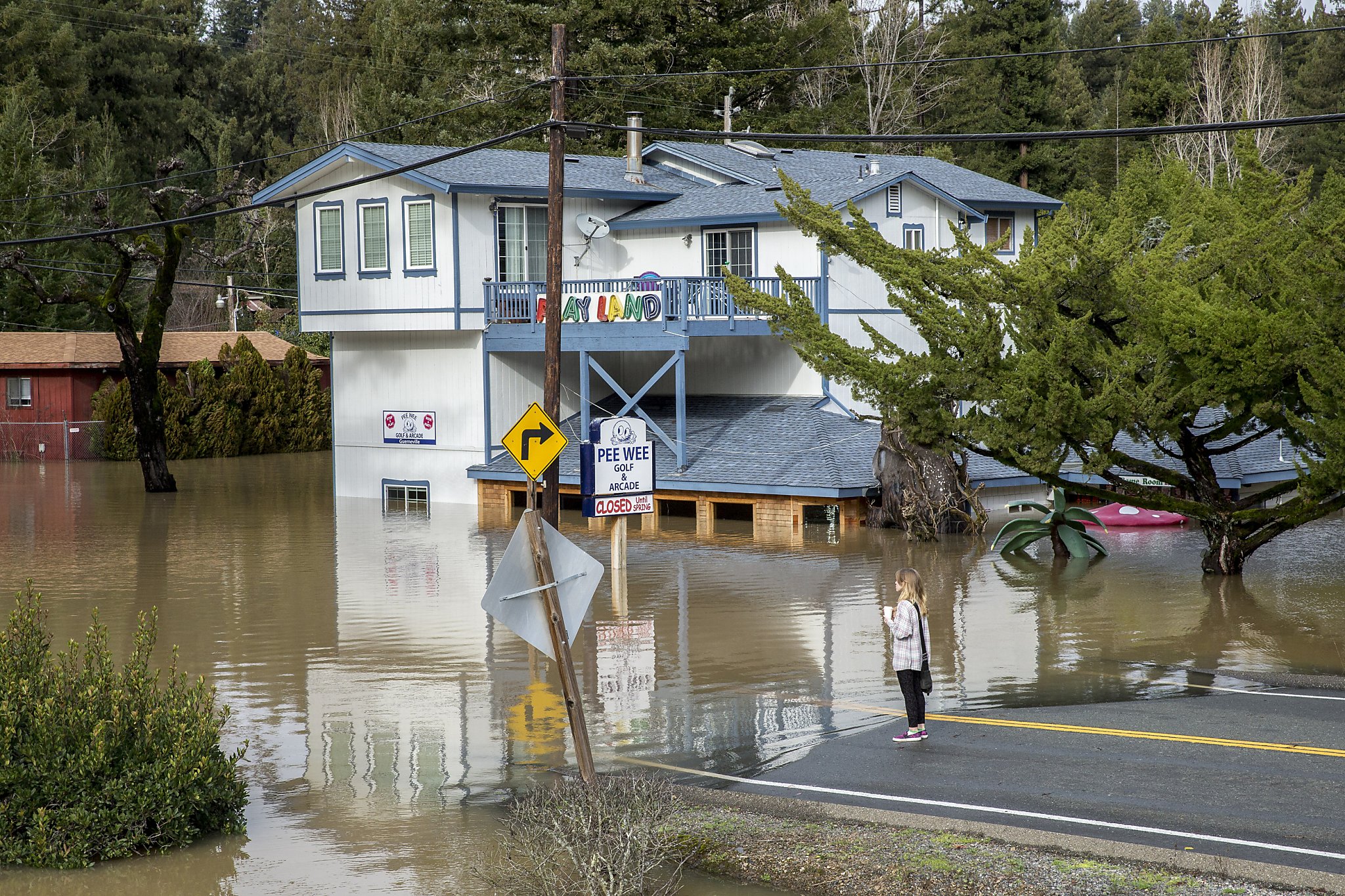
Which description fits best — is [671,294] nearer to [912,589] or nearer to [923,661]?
[912,589]

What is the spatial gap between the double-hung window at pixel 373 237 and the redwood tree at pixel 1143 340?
43.5ft

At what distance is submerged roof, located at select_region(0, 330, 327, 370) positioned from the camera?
4672 centimetres

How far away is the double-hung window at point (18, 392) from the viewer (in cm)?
4747

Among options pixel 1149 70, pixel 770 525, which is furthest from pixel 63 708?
pixel 1149 70

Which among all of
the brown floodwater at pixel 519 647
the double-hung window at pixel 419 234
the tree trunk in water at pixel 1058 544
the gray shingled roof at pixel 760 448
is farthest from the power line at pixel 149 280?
the tree trunk in water at pixel 1058 544

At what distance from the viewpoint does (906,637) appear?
12039 millimetres

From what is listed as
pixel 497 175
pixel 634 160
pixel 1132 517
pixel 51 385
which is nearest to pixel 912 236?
pixel 634 160

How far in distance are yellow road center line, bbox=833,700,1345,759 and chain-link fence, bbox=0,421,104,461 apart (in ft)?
127

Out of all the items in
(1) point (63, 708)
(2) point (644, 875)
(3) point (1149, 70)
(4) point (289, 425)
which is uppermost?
(3) point (1149, 70)

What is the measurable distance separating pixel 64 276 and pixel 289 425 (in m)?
13.7

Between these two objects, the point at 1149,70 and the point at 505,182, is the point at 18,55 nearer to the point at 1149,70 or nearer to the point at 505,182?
the point at 505,182

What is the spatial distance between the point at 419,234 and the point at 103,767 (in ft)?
77.0

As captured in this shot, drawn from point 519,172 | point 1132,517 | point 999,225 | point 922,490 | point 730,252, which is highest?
point 519,172

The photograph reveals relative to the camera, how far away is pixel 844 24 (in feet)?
190
